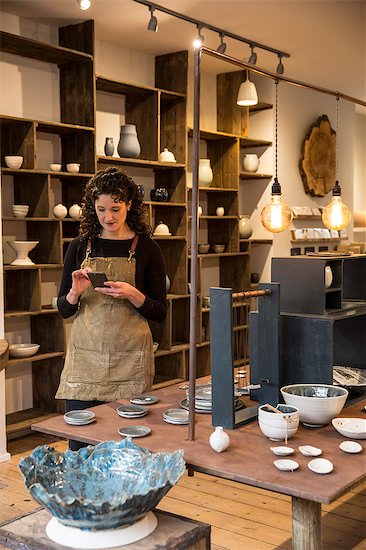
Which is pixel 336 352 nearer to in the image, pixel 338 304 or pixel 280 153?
pixel 338 304

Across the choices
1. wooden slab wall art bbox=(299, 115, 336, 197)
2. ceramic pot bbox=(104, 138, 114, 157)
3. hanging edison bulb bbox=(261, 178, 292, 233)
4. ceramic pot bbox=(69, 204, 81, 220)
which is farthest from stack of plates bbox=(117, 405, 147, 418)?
wooden slab wall art bbox=(299, 115, 336, 197)

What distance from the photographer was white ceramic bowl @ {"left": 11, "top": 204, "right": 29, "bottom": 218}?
440cm

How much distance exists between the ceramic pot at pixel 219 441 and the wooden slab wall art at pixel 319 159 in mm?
5466

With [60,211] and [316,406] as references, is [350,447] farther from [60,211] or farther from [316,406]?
[60,211]

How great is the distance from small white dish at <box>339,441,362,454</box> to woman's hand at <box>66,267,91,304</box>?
1.20 metres

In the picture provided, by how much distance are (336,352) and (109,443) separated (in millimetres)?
1500

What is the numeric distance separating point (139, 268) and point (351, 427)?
1.12 m

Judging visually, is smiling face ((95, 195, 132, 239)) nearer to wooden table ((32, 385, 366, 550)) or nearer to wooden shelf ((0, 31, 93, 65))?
wooden table ((32, 385, 366, 550))

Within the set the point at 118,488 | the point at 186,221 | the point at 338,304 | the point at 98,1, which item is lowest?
the point at 118,488

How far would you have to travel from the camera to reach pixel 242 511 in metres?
3.33

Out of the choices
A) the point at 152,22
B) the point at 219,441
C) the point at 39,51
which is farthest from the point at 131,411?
the point at 39,51

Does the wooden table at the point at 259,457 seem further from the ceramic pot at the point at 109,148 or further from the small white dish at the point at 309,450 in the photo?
the ceramic pot at the point at 109,148

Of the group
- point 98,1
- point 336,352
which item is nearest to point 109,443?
point 336,352

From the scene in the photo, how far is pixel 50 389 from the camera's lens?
4.71 metres
